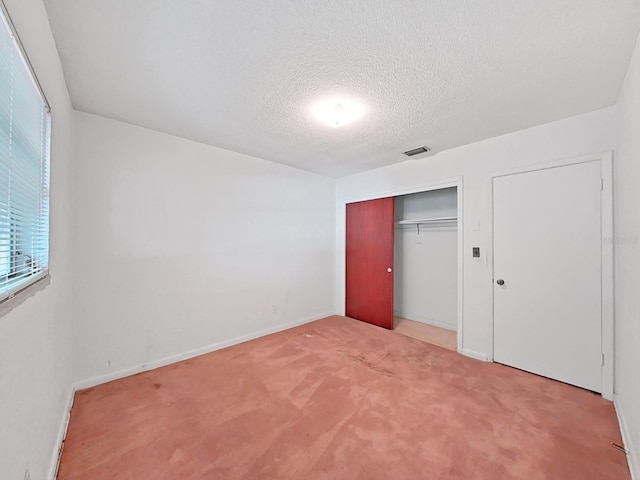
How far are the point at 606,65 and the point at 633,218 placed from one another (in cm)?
103

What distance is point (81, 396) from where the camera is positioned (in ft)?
7.03

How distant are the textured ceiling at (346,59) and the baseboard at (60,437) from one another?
2.40 metres

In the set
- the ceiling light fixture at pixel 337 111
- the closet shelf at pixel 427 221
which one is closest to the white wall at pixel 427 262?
the closet shelf at pixel 427 221

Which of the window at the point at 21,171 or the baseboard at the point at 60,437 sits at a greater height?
the window at the point at 21,171

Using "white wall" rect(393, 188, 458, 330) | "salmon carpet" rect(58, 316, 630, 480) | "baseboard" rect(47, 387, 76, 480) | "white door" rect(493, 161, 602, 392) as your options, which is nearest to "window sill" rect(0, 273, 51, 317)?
"baseboard" rect(47, 387, 76, 480)

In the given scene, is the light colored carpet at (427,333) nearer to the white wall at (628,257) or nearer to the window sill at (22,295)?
the white wall at (628,257)

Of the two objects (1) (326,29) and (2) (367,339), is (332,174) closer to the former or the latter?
(2) (367,339)

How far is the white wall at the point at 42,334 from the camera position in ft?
3.03

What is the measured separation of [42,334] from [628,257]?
364 centimetres

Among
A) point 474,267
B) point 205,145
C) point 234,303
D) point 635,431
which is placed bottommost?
point 635,431

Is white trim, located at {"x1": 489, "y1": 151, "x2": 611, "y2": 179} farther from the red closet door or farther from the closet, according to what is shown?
the red closet door

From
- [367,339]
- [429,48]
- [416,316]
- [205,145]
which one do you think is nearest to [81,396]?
[205,145]

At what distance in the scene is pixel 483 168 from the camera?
9.44ft

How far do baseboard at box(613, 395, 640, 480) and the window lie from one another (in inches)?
120
